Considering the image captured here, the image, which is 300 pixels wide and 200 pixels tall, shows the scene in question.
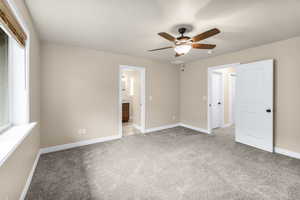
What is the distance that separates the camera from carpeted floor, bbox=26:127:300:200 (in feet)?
5.58

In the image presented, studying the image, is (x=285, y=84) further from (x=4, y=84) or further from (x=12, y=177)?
(x=4, y=84)

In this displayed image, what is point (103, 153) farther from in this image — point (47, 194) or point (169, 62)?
point (169, 62)

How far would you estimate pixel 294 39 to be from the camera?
2.66m

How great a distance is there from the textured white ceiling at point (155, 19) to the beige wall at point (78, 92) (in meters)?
0.49

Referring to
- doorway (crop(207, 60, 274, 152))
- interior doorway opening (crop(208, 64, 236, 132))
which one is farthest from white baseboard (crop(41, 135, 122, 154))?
doorway (crop(207, 60, 274, 152))

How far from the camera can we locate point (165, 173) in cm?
215

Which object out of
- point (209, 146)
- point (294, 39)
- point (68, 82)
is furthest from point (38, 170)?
point (294, 39)

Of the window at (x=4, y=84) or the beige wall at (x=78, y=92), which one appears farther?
the beige wall at (x=78, y=92)

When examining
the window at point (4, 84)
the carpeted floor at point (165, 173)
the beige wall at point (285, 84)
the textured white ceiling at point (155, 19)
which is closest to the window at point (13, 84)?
the window at point (4, 84)

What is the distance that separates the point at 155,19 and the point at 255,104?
3.03m

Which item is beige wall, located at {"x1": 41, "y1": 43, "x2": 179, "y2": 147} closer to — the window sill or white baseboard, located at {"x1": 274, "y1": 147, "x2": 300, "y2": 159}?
the window sill

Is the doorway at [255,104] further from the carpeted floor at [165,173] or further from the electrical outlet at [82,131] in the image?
the electrical outlet at [82,131]

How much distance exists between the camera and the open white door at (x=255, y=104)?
9.67 ft

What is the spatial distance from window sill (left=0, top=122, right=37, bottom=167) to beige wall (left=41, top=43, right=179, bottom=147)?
1.27 meters
